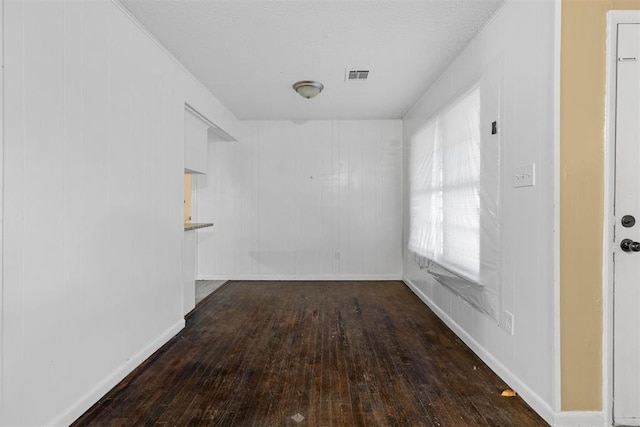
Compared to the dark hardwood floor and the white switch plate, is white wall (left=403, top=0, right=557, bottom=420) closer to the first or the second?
the white switch plate

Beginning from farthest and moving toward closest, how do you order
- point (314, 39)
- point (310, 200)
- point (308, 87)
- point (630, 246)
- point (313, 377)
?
point (310, 200) → point (308, 87) → point (314, 39) → point (313, 377) → point (630, 246)

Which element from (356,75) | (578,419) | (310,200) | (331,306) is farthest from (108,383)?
(310,200)

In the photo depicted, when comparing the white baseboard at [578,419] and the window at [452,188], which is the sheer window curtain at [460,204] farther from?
the white baseboard at [578,419]

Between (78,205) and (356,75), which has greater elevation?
(356,75)

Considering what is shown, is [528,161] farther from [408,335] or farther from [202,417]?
[202,417]

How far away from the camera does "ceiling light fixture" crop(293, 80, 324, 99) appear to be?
3480 millimetres

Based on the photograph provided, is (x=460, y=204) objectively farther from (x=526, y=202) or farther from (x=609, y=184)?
(x=609, y=184)

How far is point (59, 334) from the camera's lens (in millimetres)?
1685

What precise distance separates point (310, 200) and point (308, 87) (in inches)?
80.0

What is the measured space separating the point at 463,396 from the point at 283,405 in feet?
3.66

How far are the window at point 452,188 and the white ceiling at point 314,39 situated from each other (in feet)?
1.75

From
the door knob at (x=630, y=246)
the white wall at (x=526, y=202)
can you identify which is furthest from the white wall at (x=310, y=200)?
the door knob at (x=630, y=246)

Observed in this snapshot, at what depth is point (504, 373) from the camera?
2146 millimetres

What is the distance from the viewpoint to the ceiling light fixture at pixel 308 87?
11.4 ft
